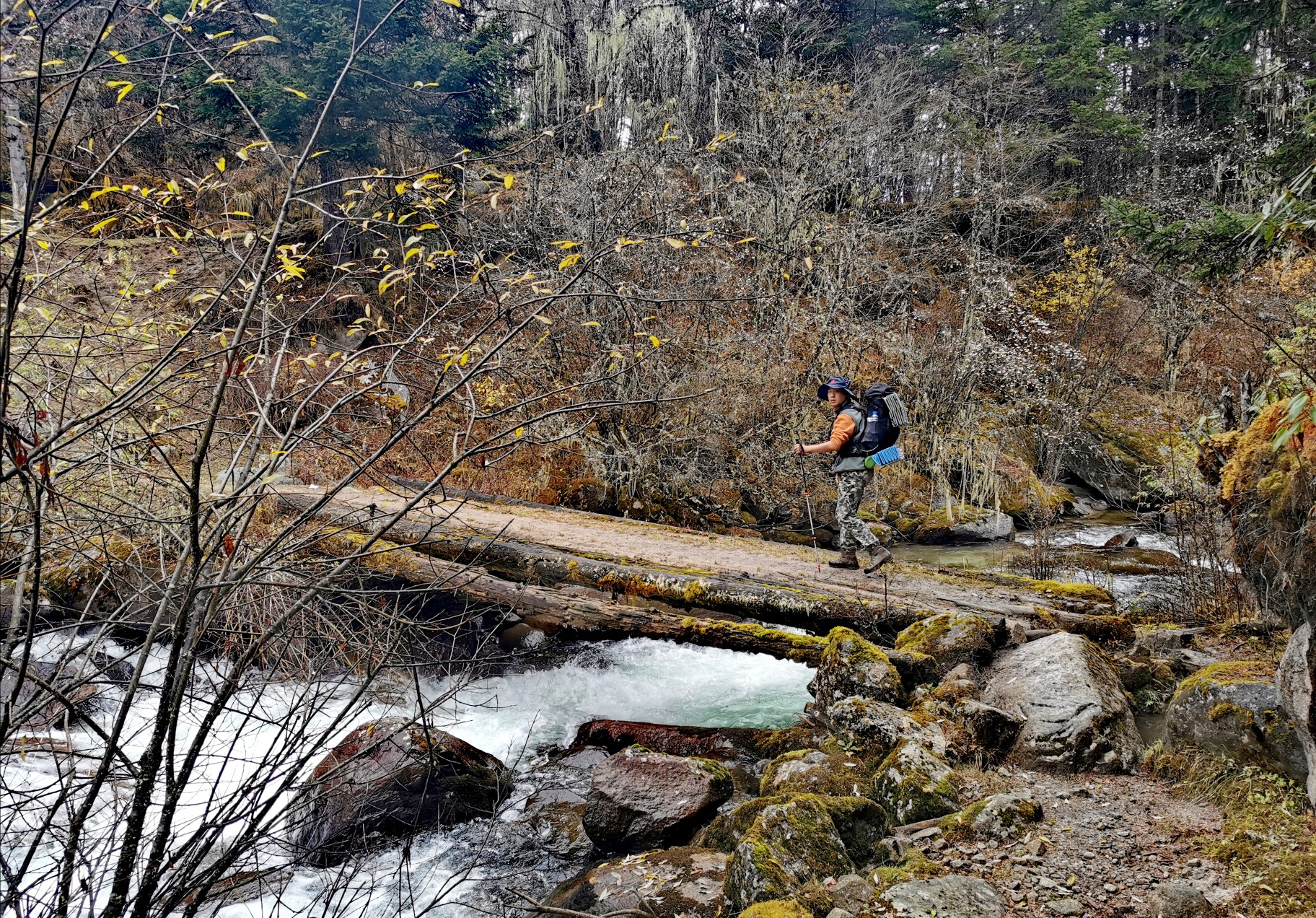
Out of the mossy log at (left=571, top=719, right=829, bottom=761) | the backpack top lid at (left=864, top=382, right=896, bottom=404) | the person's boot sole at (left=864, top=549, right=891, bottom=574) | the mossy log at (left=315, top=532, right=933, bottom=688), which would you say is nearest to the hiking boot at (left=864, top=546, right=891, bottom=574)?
the person's boot sole at (left=864, top=549, right=891, bottom=574)

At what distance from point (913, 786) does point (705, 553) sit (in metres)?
3.76

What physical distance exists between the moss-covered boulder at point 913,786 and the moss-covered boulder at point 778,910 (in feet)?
4.01

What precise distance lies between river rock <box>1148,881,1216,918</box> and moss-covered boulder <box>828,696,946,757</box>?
1.77 metres

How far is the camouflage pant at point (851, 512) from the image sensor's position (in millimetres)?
7910

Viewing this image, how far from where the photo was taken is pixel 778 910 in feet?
11.3

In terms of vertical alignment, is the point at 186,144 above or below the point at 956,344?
above

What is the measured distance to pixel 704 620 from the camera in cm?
652

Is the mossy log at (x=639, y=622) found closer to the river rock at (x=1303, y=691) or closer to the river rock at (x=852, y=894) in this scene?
the river rock at (x=1303, y=691)

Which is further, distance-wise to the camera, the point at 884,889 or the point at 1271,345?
the point at 1271,345

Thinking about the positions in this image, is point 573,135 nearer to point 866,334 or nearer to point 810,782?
point 866,334

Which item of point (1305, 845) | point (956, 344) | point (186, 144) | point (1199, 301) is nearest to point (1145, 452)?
point (1199, 301)

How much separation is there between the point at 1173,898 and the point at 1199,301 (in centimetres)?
1687

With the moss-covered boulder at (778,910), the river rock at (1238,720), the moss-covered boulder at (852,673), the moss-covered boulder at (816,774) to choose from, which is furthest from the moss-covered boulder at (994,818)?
the moss-covered boulder at (852,673)

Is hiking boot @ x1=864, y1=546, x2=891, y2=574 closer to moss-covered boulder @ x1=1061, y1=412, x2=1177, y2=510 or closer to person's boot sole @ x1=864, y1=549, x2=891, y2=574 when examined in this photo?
person's boot sole @ x1=864, y1=549, x2=891, y2=574
